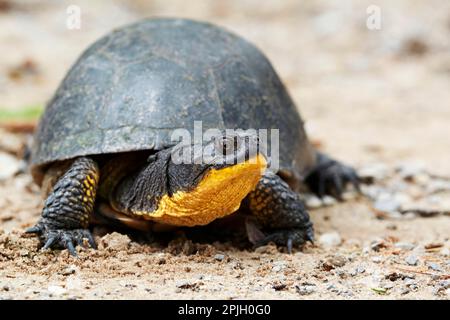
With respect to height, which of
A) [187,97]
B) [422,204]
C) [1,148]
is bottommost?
[422,204]

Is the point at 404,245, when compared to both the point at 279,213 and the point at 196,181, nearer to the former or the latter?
the point at 279,213

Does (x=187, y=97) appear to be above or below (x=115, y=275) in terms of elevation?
above

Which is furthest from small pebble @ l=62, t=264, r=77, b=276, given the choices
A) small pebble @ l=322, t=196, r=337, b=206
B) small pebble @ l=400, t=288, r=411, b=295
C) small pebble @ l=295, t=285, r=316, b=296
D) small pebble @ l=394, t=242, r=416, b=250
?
small pebble @ l=322, t=196, r=337, b=206

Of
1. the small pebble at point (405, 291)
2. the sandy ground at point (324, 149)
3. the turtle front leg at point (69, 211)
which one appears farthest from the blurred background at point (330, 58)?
the small pebble at point (405, 291)

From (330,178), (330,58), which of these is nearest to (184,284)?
(330,178)

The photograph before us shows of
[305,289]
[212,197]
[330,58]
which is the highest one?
[330,58]

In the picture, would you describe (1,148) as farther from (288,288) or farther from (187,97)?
(288,288)
